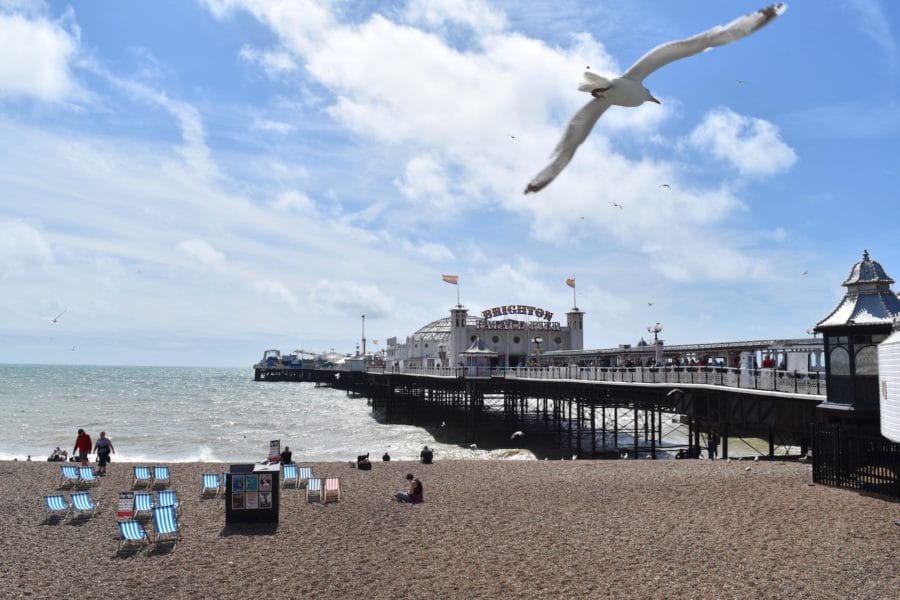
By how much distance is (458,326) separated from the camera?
60.8 meters

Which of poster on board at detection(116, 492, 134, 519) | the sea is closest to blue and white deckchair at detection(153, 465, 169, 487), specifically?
poster on board at detection(116, 492, 134, 519)

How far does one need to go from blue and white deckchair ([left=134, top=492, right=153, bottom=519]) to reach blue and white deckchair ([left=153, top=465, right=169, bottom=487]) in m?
3.82

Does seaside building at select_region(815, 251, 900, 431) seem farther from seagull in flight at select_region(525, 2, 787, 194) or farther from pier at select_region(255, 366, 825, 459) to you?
seagull in flight at select_region(525, 2, 787, 194)

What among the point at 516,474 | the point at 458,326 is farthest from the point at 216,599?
the point at 458,326

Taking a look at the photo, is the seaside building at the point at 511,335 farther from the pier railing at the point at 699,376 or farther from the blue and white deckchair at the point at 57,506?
the blue and white deckchair at the point at 57,506

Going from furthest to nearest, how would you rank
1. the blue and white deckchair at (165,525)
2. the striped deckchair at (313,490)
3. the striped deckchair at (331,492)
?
the striped deckchair at (313,490), the striped deckchair at (331,492), the blue and white deckchair at (165,525)

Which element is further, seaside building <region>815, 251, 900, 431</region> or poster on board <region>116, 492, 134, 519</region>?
seaside building <region>815, 251, 900, 431</region>

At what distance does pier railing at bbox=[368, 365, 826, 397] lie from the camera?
1933 cm

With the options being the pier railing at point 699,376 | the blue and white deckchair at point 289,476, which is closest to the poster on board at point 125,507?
the blue and white deckchair at point 289,476

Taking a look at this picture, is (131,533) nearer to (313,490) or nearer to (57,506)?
(57,506)

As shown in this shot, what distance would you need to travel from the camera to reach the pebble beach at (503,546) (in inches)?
398

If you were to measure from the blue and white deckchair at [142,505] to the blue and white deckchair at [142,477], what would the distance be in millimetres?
3809

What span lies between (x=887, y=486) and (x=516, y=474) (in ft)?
29.4

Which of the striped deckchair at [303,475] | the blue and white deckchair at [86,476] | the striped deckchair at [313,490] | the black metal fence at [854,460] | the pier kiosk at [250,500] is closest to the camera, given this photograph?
the pier kiosk at [250,500]
